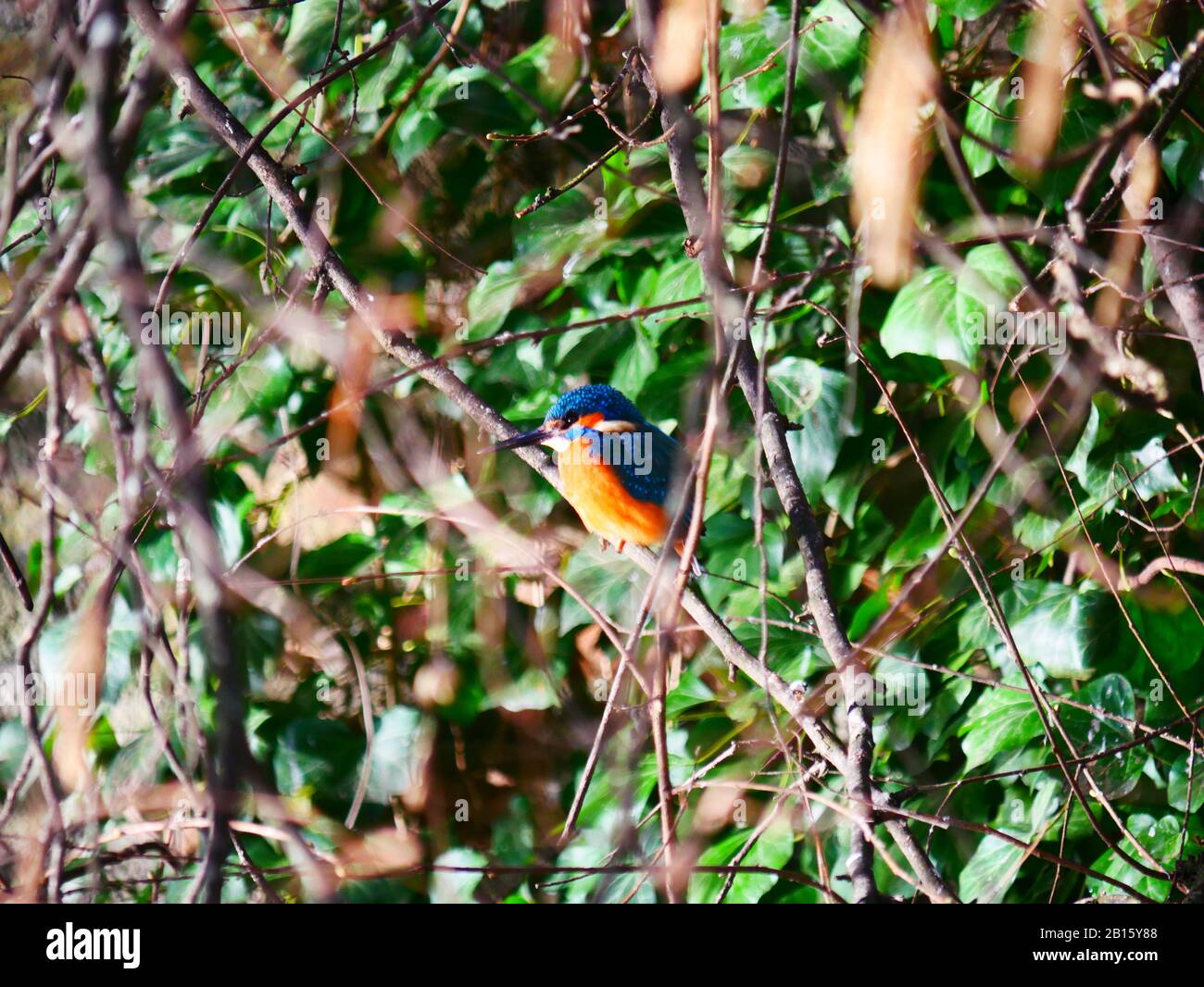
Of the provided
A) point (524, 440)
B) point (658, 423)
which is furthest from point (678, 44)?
point (658, 423)

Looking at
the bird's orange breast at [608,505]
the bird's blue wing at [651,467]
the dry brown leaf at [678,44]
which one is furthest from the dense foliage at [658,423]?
the bird's blue wing at [651,467]

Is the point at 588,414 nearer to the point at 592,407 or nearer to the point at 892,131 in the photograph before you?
the point at 592,407

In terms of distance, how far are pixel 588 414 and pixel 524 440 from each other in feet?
2.22

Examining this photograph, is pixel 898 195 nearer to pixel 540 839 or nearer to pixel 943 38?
pixel 943 38

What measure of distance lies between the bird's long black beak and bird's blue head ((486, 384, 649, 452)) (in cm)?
2

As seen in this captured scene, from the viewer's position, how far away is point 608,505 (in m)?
2.60

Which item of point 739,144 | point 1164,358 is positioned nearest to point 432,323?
point 739,144

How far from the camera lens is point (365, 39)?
2.55 metres

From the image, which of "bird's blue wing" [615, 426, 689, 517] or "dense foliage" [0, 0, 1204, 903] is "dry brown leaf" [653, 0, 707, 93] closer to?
"dense foliage" [0, 0, 1204, 903]

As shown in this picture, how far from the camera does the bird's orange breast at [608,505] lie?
2.58m

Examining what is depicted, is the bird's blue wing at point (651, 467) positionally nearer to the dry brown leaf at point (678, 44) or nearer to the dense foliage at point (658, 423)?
the dense foliage at point (658, 423)

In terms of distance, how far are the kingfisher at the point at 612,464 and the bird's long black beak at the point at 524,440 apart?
0.30ft

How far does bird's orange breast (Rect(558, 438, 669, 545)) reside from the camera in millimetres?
2576

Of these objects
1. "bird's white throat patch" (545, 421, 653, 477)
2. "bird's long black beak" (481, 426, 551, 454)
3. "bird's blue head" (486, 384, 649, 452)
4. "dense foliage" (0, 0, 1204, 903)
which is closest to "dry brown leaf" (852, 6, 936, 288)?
"dense foliage" (0, 0, 1204, 903)
